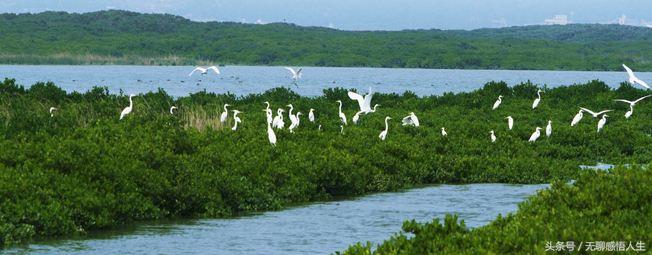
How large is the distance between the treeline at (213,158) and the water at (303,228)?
0.61 m

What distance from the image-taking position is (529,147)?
104 feet

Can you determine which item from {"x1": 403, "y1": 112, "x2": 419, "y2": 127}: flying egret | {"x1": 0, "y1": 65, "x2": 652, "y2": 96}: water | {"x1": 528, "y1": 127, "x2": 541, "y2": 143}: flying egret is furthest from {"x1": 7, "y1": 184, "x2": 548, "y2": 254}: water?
{"x1": 0, "y1": 65, "x2": 652, "y2": 96}: water

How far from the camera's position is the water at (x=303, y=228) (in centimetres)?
1803

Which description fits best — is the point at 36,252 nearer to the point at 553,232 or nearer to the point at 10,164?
the point at 10,164

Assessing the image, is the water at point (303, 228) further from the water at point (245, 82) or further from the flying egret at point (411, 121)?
the water at point (245, 82)

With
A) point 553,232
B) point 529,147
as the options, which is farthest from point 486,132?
point 553,232

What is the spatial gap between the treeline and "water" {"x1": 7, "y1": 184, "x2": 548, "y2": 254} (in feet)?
1.99

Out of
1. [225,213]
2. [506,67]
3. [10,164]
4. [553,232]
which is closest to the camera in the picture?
[553,232]

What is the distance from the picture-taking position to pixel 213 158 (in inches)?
914

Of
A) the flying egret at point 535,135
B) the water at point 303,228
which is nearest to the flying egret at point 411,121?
the flying egret at point 535,135

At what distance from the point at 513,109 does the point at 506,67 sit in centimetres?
14786

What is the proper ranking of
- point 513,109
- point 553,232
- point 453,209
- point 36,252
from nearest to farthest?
point 553,232
point 36,252
point 453,209
point 513,109

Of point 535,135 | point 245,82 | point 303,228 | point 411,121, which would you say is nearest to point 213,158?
point 303,228

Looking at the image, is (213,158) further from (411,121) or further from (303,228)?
(411,121)
